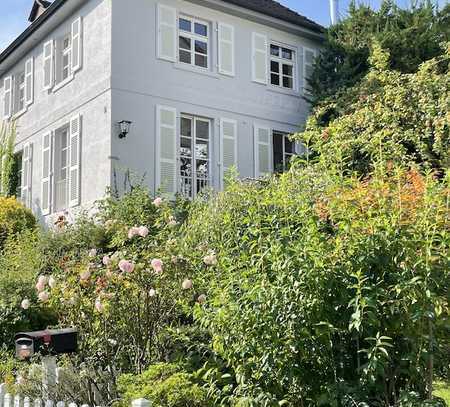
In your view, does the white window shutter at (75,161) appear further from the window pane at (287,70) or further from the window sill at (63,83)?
the window pane at (287,70)

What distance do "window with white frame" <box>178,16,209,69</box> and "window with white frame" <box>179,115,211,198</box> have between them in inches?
59.0

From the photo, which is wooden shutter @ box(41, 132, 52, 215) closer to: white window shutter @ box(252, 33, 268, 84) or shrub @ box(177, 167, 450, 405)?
white window shutter @ box(252, 33, 268, 84)

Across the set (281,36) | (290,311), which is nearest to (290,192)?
(290,311)

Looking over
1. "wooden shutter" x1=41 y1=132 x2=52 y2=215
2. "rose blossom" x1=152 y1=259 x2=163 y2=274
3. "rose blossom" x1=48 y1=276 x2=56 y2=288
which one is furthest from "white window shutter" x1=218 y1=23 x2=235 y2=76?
"rose blossom" x1=152 y1=259 x2=163 y2=274

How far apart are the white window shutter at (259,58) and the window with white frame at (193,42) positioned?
145 centimetres

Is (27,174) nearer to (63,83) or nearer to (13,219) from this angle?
Answer: (63,83)

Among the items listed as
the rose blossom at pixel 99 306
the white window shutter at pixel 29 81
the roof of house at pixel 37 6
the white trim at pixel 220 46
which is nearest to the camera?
the rose blossom at pixel 99 306

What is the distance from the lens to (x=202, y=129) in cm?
1531

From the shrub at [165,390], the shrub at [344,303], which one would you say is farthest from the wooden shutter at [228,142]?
the shrub at [344,303]

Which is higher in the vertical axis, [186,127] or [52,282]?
[186,127]

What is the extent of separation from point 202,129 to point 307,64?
4.17 m

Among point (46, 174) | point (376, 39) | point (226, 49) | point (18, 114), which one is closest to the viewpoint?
point (376, 39)

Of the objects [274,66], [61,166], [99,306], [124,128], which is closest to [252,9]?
[274,66]

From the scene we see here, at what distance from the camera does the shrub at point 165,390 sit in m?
4.36
